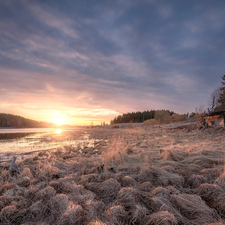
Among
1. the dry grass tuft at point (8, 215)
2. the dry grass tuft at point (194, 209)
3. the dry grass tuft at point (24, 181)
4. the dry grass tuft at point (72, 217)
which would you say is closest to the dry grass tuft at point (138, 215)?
the dry grass tuft at point (194, 209)

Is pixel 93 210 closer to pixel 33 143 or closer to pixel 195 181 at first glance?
pixel 195 181

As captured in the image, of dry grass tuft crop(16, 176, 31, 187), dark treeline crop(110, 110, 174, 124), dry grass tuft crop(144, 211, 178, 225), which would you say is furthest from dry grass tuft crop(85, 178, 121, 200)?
dark treeline crop(110, 110, 174, 124)

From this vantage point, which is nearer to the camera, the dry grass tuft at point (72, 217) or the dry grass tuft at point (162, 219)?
the dry grass tuft at point (162, 219)

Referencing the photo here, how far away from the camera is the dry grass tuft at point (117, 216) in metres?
2.11

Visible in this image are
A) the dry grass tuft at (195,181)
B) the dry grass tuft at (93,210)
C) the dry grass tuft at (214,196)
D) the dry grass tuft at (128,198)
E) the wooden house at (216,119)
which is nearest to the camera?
the dry grass tuft at (93,210)

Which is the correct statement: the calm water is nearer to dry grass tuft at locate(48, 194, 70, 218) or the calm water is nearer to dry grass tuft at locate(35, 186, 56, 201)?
dry grass tuft at locate(35, 186, 56, 201)

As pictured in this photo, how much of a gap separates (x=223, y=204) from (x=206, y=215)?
0.49 m

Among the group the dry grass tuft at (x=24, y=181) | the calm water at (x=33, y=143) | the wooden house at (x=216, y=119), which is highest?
the wooden house at (x=216, y=119)

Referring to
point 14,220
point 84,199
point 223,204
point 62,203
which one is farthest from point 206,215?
point 14,220

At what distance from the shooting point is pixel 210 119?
1659 centimetres

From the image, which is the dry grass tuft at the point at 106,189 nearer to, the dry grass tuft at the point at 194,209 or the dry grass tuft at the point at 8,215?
the dry grass tuft at the point at 194,209

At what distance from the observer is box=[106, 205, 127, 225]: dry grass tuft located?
83.1 inches

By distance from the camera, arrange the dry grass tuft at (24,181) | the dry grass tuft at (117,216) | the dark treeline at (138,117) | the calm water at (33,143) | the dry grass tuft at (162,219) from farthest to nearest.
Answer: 1. the dark treeline at (138,117)
2. the calm water at (33,143)
3. the dry grass tuft at (24,181)
4. the dry grass tuft at (117,216)
5. the dry grass tuft at (162,219)

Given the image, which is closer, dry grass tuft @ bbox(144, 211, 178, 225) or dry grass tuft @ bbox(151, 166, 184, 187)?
dry grass tuft @ bbox(144, 211, 178, 225)
